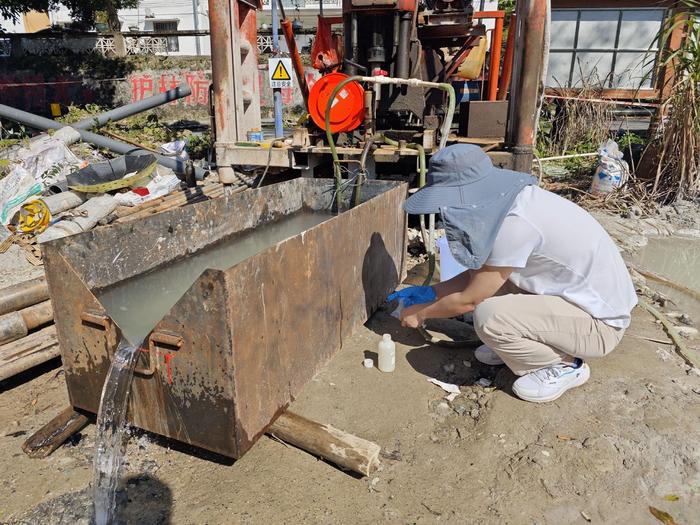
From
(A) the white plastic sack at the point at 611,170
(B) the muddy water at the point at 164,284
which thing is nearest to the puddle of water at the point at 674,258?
(A) the white plastic sack at the point at 611,170

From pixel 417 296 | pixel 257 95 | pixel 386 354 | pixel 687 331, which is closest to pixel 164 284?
pixel 386 354

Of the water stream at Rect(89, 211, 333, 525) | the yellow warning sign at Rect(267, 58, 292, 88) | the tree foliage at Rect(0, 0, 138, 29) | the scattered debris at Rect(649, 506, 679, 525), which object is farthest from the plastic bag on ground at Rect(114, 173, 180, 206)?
the tree foliage at Rect(0, 0, 138, 29)

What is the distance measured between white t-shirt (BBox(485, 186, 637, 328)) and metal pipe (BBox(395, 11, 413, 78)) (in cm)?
321

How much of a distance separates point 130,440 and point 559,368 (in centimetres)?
218

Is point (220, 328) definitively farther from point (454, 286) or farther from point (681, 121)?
point (681, 121)

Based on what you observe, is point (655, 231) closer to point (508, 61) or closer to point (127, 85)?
point (508, 61)

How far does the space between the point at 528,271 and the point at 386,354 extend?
37.2 inches

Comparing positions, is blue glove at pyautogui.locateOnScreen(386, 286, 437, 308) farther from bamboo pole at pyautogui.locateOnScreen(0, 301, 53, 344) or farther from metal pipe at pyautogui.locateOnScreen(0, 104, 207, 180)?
metal pipe at pyautogui.locateOnScreen(0, 104, 207, 180)

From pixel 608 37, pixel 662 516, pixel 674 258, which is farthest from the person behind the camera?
pixel 608 37

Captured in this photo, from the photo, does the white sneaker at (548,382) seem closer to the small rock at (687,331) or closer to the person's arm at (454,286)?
the person's arm at (454,286)

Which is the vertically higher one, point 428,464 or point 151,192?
point 151,192

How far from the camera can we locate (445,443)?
2.53 m

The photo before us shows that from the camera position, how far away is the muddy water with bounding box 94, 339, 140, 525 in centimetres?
222

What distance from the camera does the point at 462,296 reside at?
2.60 metres
